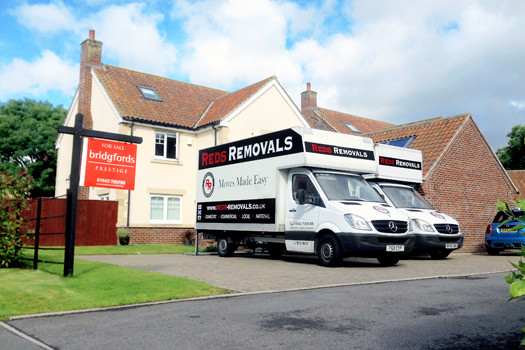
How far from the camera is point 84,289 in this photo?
7984mm

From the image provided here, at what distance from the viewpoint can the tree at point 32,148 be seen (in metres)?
37.5

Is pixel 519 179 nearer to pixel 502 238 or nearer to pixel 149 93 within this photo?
pixel 502 238

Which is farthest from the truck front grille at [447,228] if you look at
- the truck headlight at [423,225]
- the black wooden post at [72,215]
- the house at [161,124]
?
the house at [161,124]

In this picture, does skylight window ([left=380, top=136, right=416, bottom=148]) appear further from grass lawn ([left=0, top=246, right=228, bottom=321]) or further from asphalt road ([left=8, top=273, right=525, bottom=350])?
grass lawn ([left=0, top=246, right=228, bottom=321])

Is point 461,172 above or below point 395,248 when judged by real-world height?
above

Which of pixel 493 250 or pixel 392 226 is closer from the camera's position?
pixel 392 226

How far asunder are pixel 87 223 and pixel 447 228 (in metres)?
14.8

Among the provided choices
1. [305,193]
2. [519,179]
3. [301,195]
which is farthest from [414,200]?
[519,179]

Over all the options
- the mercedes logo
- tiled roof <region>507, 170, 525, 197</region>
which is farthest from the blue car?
tiled roof <region>507, 170, 525, 197</region>

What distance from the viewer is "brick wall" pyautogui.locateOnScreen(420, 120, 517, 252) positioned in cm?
1777

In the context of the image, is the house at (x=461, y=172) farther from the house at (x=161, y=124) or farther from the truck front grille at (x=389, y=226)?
the house at (x=161, y=124)

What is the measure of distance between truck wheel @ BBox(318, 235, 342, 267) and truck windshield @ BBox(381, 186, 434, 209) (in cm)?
370

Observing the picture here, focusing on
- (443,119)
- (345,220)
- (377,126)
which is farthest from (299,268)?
(377,126)

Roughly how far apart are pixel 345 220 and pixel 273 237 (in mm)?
2901
